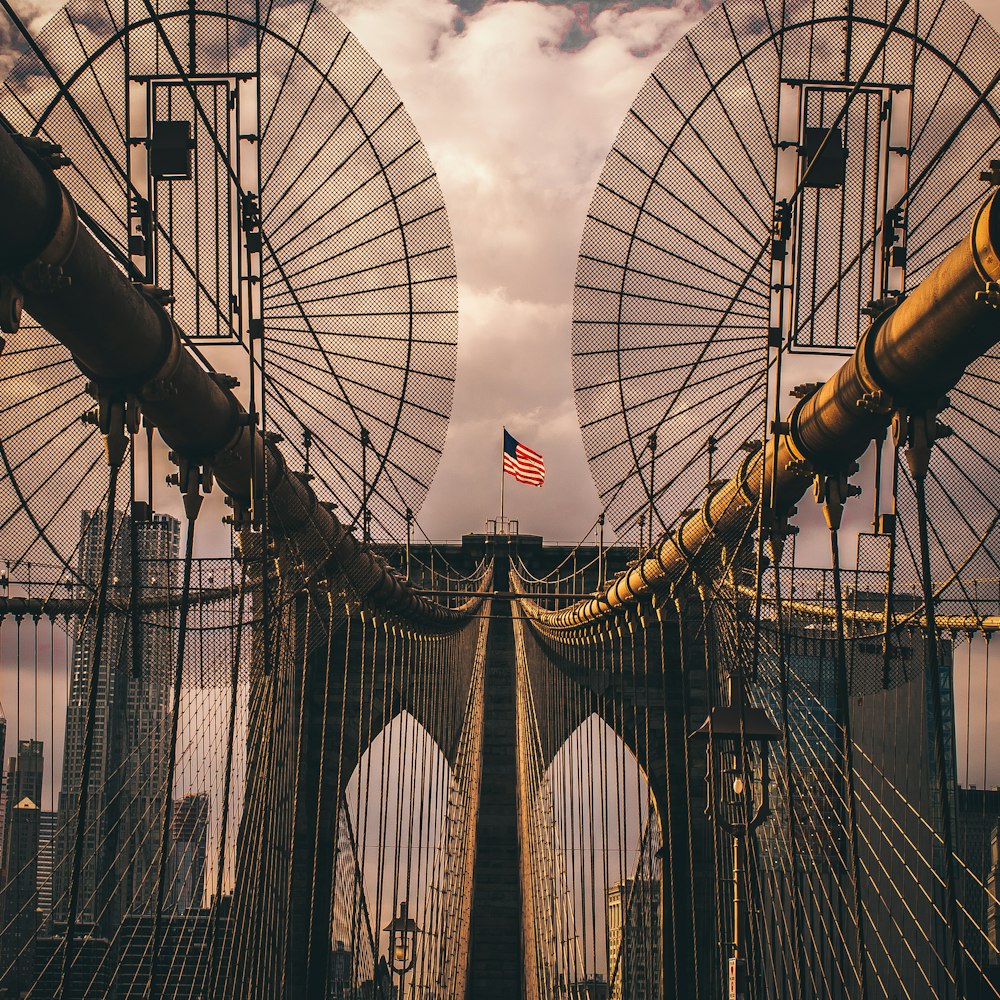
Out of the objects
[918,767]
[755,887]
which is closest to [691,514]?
[755,887]

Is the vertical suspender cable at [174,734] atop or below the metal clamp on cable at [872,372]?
below

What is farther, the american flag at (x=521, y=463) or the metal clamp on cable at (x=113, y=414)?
the american flag at (x=521, y=463)

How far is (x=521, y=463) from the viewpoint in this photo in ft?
111

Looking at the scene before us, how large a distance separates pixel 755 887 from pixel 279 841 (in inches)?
242

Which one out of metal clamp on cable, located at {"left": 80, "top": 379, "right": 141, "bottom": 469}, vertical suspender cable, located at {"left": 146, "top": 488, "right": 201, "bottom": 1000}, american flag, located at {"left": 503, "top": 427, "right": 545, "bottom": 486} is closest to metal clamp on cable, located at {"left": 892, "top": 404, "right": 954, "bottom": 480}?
metal clamp on cable, located at {"left": 80, "top": 379, "right": 141, "bottom": 469}

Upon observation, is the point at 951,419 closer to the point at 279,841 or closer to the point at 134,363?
the point at 134,363

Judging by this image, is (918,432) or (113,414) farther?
(113,414)

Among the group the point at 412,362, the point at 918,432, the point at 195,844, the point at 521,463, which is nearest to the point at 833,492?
the point at 918,432

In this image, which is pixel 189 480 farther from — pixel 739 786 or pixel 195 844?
pixel 195 844

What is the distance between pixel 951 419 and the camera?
429 inches

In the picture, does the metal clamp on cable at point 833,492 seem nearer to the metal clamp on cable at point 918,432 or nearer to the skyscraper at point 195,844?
the metal clamp on cable at point 918,432

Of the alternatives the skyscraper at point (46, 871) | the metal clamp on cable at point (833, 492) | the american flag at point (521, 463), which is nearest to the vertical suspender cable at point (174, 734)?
the metal clamp on cable at point (833, 492)

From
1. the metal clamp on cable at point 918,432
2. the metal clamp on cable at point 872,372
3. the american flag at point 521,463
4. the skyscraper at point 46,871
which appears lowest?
the skyscraper at point 46,871

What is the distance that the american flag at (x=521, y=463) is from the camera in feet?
110
